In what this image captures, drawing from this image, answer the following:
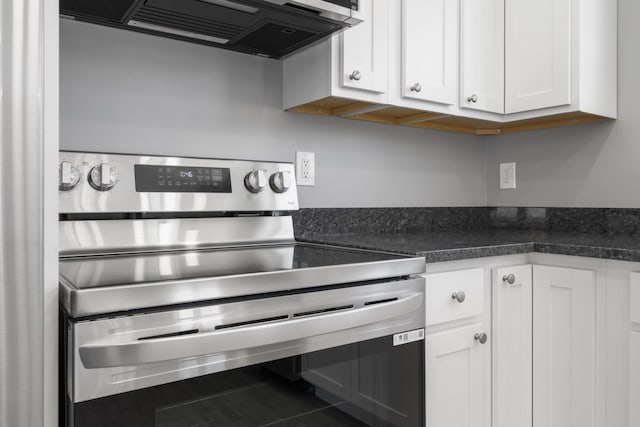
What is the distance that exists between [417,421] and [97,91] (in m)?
1.23

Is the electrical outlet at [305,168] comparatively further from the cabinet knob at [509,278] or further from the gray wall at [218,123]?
the cabinet knob at [509,278]

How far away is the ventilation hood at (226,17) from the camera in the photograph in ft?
4.12

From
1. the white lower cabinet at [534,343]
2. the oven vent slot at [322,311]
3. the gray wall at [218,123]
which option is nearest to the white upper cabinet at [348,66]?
the gray wall at [218,123]

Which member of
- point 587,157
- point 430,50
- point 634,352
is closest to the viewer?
point 634,352

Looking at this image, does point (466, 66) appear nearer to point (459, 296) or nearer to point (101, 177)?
point (459, 296)

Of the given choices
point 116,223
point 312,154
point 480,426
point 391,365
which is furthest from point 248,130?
point 480,426

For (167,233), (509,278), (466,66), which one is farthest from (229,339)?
(466,66)

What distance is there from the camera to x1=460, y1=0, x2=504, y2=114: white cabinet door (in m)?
1.82

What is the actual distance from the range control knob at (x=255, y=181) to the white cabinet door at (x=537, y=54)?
1076 millimetres

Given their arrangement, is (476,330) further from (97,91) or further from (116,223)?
(97,91)

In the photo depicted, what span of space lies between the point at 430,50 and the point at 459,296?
0.87 metres

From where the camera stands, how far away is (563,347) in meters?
1.46

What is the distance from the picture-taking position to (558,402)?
148 cm

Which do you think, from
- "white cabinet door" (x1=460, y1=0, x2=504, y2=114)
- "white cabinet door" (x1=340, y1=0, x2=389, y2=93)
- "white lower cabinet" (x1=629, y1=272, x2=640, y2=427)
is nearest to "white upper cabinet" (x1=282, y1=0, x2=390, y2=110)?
"white cabinet door" (x1=340, y1=0, x2=389, y2=93)
